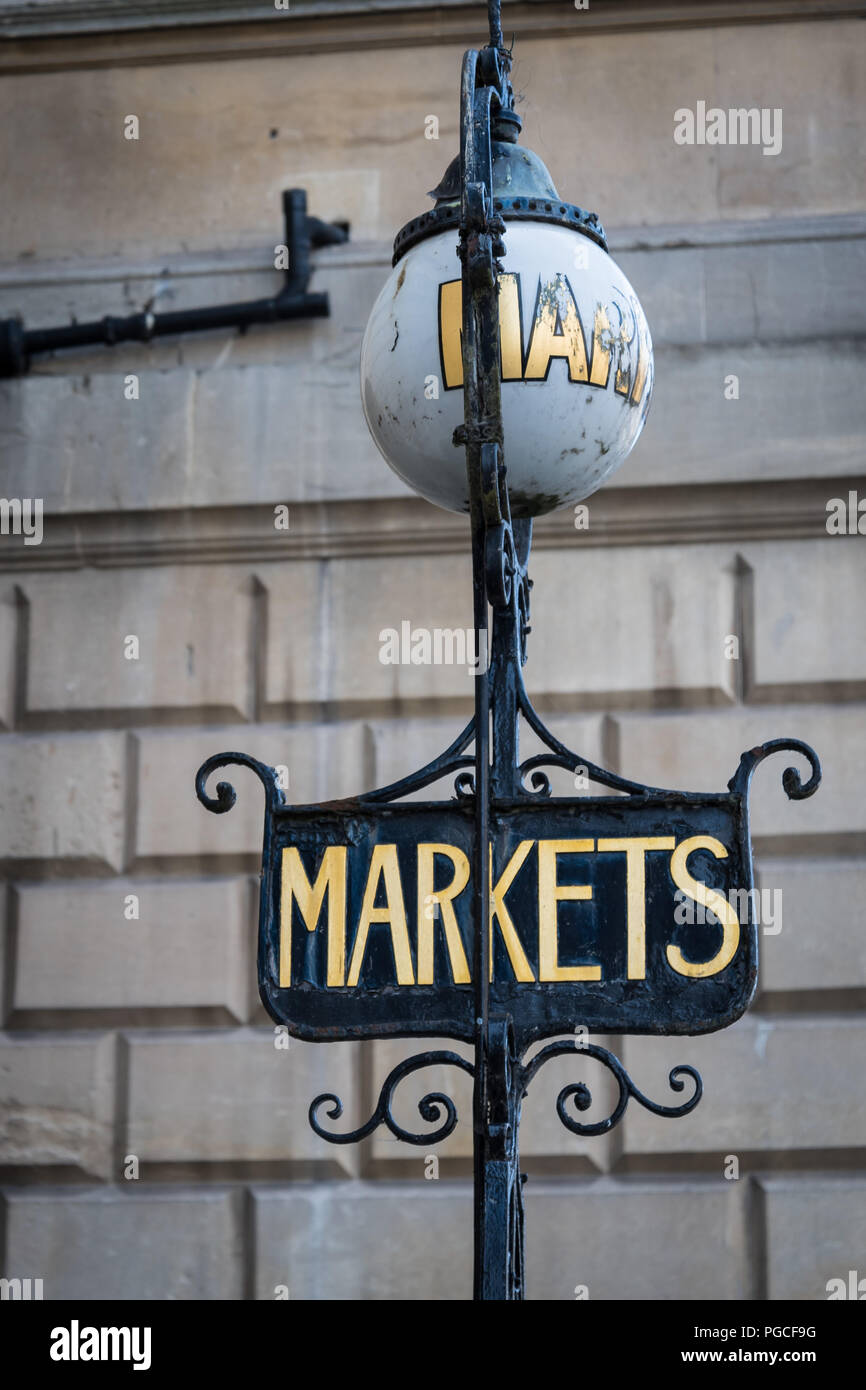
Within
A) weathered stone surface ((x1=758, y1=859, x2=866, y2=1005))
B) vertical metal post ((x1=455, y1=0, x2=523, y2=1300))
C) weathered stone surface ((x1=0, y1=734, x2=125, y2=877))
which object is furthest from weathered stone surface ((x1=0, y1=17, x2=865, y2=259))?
vertical metal post ((x1=455, y1=0, x2=523, y2=1300))

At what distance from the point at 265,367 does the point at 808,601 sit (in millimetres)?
2293

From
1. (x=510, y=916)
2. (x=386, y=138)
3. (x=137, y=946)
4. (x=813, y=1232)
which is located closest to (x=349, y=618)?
(x=137, y=946)

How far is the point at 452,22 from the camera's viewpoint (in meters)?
6.89

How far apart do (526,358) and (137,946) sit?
13.0 feet

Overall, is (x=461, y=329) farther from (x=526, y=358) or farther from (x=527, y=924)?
(x=527, y=924)

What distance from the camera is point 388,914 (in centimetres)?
285

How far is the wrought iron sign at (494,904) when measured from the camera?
108 inches

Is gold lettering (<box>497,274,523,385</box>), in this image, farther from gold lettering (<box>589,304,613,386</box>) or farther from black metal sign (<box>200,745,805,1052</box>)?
black metal sign (<box>200,745,805,1052</box>)

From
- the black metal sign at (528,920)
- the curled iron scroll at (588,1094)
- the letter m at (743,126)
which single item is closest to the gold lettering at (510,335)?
the black metal sign at (528,920)

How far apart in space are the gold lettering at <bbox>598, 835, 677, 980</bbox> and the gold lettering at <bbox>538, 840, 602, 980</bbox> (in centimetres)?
5

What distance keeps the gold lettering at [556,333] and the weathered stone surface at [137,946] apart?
3.76 m

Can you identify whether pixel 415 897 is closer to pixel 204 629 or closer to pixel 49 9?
pixel 204 629

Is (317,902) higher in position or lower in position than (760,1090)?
higher
